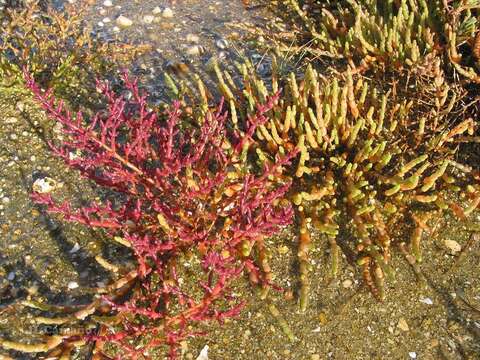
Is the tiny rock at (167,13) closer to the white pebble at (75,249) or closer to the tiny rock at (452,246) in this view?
the white pebble at (75,249)

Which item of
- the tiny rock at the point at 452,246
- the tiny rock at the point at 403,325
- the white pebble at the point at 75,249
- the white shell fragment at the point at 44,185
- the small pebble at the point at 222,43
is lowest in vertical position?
the tiny rock at the point at 403,325

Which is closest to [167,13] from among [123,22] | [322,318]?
[123,22]

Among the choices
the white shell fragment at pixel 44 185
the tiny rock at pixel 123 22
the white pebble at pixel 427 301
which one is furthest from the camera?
the tiny rock at pixel 123 22

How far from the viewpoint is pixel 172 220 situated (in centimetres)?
255

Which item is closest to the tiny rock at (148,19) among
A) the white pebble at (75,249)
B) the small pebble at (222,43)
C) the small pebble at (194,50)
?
the small pebble at (194,50)

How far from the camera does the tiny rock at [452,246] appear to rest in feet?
9.30

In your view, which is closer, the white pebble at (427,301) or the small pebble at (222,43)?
the white pebble at (427,301)

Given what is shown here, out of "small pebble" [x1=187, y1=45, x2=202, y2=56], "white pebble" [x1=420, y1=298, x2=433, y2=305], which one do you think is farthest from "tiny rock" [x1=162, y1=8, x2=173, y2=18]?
"white pebble" [x1=420, y1=298, x2=433, y2=305]

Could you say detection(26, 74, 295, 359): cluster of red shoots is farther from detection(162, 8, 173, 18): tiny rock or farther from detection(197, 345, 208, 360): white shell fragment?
detection(162, 8, 173, 18): tiny rock

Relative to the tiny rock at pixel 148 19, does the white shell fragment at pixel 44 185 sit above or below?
below

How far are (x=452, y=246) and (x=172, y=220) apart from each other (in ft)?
4.81

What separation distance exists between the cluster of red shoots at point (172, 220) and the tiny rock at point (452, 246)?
90cm

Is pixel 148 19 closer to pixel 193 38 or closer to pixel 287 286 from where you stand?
pixel 193 38

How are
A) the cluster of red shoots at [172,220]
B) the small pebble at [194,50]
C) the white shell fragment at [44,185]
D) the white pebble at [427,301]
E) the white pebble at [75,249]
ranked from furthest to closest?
the small pebble at [194,50] < the white shell fragment at [44,185] < the white pebble at [75,249] < the white pebble at [427,301] < the cluster of red shoots at [172,220]
